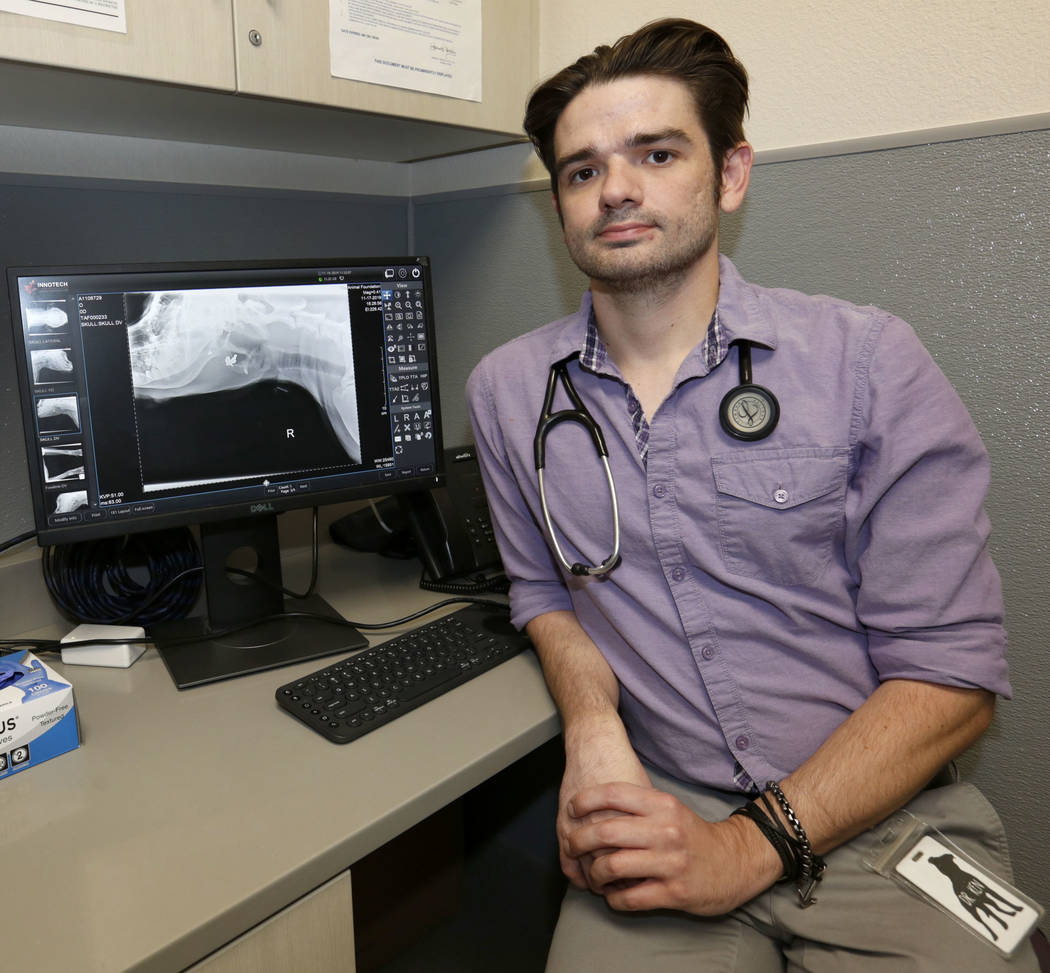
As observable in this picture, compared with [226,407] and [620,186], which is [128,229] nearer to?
[226,407]

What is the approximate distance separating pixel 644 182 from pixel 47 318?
69 centimetres

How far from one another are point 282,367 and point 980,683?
2.89 feet

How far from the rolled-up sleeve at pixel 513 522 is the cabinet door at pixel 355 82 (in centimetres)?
38

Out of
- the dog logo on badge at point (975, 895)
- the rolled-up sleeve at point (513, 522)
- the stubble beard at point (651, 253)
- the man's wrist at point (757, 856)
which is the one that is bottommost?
the dog logo on badge at point (975, 895)

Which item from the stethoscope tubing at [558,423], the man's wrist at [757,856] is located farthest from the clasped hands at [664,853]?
the stethoscope tubing at [558,423]

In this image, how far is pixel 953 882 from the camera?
841 millimetres

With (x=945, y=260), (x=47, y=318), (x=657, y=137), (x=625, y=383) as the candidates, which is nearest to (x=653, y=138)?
(x=657, y=137)

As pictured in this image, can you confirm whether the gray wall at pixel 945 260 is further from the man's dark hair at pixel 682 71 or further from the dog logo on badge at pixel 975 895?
the dog logo on badge at pixel 975 895

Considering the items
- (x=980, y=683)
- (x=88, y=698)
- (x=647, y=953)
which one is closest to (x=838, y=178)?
(x=980, y=683)

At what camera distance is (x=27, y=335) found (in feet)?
2.97

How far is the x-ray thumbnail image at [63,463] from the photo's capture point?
0.93 meters

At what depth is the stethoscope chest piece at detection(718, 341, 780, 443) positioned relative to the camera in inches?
36.2

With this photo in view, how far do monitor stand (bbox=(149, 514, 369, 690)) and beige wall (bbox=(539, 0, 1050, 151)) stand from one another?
90cm

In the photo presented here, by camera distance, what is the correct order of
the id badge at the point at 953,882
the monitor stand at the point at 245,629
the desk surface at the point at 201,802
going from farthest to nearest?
the monitor stand at the point at 245,629
the id badge at the point at 953,882
the desk surface at the point at 201,802
